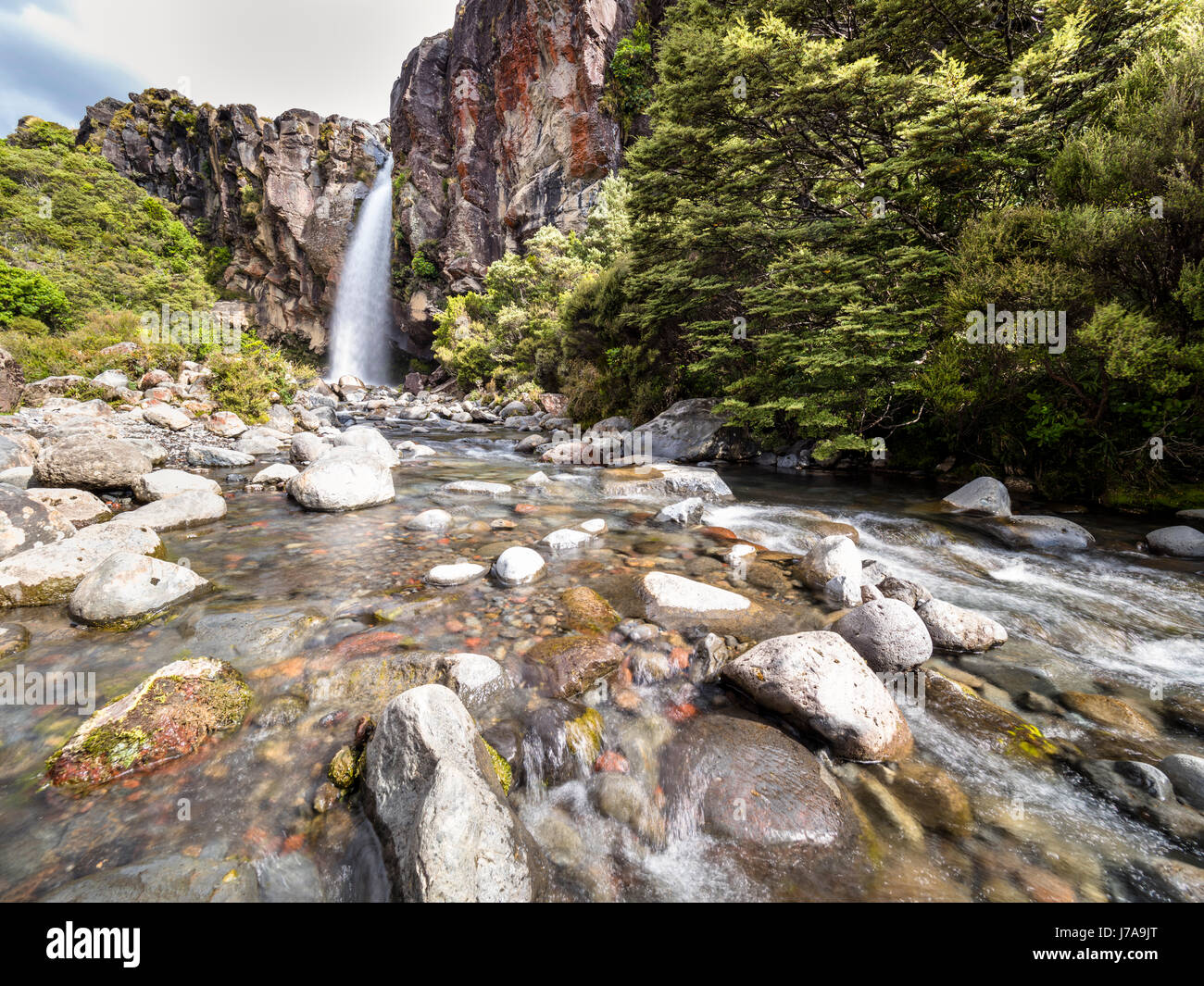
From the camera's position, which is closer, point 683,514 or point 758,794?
point 758,794

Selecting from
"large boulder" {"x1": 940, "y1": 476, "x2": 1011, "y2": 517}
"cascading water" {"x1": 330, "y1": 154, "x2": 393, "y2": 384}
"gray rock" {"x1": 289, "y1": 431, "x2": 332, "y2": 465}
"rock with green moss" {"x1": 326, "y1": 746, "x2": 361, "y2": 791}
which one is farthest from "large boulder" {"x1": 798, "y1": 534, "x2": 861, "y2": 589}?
"cascading water" {"x1": 330, "y1": 154, "x2": 393, "y2": 384}

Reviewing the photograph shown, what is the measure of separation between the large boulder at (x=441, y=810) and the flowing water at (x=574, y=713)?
0.15m

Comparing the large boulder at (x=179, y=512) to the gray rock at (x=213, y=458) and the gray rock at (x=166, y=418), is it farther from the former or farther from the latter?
the gray rock at (x=166, y=418)

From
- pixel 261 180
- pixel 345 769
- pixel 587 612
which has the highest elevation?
pixel 261 180

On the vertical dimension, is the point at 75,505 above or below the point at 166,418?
below

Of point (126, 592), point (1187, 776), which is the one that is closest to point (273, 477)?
point (126, 592)

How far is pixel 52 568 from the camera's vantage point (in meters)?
3.92

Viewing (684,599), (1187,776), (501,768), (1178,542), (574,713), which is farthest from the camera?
(1178,542)

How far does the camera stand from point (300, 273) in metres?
43.0

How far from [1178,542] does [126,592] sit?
35.3ft

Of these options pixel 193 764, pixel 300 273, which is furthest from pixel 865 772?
pixel 300 273

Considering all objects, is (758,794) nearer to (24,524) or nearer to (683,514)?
(683,514)

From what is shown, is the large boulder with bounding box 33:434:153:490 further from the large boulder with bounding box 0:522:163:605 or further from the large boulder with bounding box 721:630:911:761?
the large boulder with bounding box 721:630:911:761

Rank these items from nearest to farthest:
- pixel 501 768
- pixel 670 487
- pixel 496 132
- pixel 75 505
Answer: pixel 501 768, pixel 75 505, pixel 670 487, pixel 496 132
